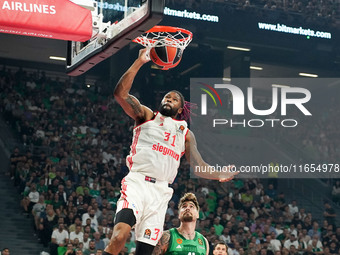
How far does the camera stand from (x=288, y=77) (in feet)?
99.8

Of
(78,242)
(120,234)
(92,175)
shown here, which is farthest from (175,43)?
(92,175)

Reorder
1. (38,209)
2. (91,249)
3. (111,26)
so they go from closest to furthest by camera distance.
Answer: (111,26)
(91,249)
(38,209)

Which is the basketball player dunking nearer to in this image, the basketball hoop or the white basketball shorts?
the white basketball shorts

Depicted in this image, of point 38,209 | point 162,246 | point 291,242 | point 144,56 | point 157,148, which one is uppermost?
point 144,56

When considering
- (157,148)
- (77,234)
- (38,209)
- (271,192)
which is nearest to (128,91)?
(157,148)

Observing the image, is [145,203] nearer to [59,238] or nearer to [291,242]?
[59,238]

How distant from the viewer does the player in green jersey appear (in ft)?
22.3

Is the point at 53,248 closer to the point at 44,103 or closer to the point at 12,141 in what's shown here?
the point at 12,141

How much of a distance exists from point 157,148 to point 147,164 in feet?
0.69

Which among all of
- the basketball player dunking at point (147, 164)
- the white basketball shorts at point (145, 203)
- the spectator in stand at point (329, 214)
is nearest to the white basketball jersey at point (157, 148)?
the basketball player dunking at point (147, 164)

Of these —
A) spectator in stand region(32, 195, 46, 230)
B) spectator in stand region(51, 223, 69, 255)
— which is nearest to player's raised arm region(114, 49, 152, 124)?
spectator in stand region(51, 223, 69, 255)

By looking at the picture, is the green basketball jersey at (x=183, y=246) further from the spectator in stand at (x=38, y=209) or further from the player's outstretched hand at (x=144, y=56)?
the spectator in stand at (x=38, y=209)

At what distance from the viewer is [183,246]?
6824 mm

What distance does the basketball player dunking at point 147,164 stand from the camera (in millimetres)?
6391
